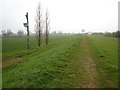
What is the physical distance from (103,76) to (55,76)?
2.30m

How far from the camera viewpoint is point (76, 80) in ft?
32.4

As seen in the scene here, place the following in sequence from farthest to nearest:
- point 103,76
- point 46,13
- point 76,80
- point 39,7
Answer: point 46,13 → point 39,7 → point 103,76 → point 76,80

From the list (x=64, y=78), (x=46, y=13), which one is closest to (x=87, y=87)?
(x=64, y=78)

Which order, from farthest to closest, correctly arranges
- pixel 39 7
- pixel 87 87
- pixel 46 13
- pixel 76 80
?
1. pixel 46 13
2. pixel 39 7
3. pixel 76 80
4. pixel 87 87

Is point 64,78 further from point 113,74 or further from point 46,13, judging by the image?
point 46,13

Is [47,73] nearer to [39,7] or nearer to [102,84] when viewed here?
[102,84]

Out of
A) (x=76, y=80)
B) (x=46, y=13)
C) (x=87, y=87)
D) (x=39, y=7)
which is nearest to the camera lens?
(x=87, y=87)

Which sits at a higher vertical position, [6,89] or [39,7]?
[39,7]

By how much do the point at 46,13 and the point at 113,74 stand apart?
39.2m

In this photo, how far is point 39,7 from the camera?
1741 inches

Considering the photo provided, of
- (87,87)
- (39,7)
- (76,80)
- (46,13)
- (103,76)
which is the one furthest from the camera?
(46,13)

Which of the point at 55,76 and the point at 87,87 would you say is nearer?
the point at 87,87

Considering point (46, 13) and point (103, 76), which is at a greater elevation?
point (46, 13)

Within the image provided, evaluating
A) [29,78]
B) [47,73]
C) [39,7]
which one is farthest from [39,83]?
[39,7]
